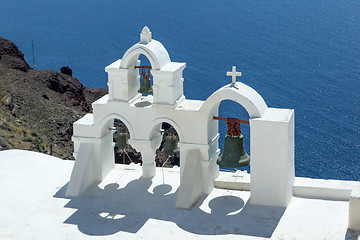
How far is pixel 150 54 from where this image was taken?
933 inches

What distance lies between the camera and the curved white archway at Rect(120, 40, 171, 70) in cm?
2373

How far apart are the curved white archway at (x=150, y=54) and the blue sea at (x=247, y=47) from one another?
86.6ft

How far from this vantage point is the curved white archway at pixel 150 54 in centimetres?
2373

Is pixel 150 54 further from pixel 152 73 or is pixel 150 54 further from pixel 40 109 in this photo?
pixel 40 109

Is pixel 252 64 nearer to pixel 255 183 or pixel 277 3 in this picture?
pixel 277 3

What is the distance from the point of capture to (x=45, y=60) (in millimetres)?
86250

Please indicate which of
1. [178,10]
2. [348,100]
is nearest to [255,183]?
[348,100]

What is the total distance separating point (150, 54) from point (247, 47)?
55607 millimetres

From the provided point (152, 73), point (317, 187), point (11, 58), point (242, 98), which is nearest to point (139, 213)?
point (152, 73)

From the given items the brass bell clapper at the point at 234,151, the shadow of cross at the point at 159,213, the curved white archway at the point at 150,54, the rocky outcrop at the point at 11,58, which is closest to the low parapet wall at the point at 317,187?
the shadow of cross at the point at 159,213

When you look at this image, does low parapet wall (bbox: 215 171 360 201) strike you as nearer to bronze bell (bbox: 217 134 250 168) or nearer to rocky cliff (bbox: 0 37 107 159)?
bronze bell (bbox: 217 134 250 168)

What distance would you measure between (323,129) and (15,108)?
2398 cm

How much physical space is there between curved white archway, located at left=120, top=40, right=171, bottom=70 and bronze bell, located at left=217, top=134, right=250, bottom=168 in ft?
11.4

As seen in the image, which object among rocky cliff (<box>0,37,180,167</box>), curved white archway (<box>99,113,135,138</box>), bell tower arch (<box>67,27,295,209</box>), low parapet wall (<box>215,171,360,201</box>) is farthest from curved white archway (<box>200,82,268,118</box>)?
rocky cliff (<box>0,37,180,167</box>)
